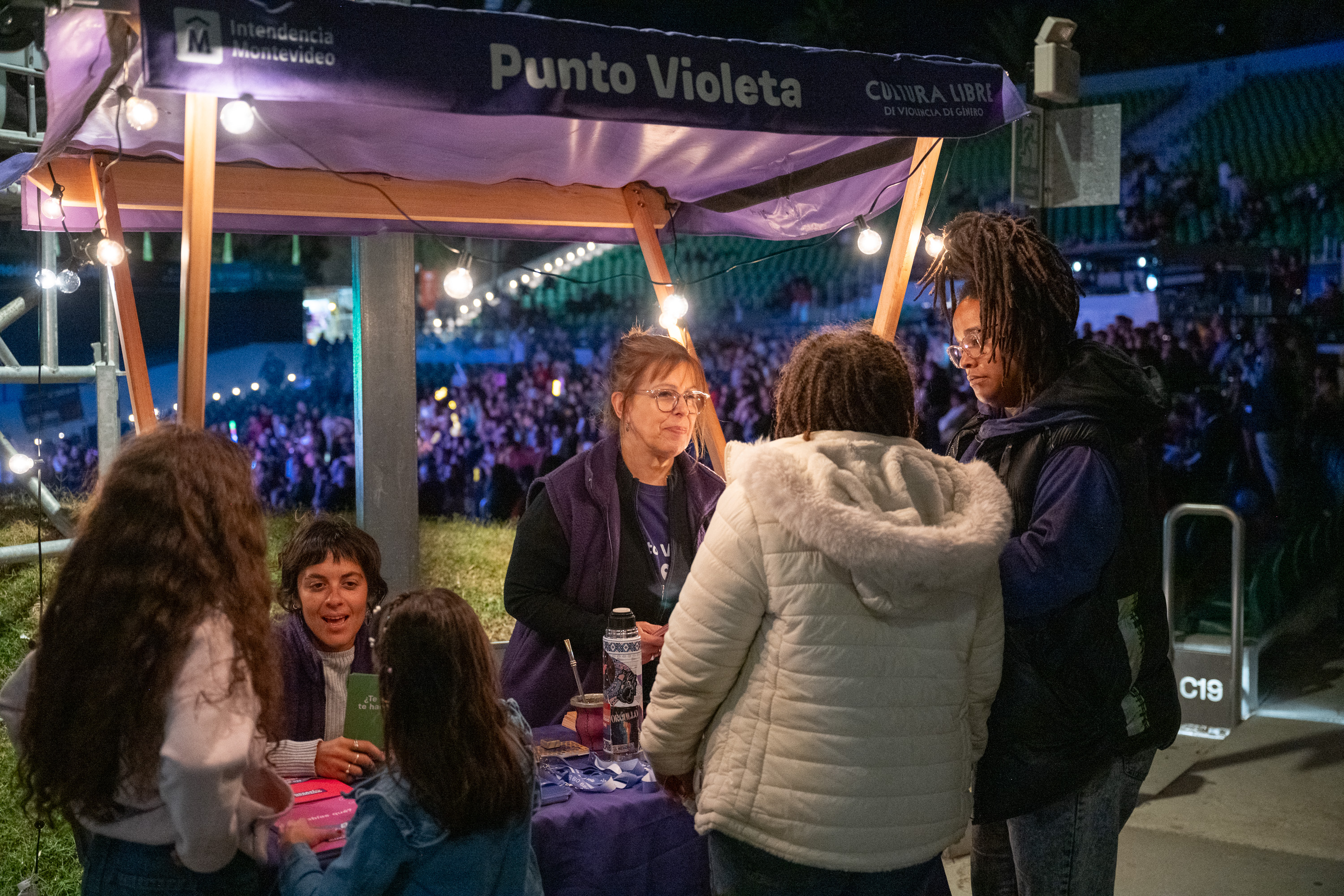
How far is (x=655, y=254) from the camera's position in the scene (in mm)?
5117

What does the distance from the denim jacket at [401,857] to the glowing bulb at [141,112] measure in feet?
6.42

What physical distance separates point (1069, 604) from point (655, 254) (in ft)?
10.1

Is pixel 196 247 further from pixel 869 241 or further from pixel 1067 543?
pixel 869 241

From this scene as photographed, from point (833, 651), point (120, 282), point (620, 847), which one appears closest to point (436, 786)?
point (620, 847)

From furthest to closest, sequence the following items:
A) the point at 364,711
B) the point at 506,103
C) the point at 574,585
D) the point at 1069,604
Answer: the point at 574,585 < the point at 506,103 < the point at 364,711 < the point at 1069,604

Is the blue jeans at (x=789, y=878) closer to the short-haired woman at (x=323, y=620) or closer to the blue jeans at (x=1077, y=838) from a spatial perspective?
the blue jeans at (x=1077, y=838)

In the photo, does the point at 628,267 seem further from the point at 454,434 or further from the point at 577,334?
the point at 454,434

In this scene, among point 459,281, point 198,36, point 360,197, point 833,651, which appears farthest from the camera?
point 459,281

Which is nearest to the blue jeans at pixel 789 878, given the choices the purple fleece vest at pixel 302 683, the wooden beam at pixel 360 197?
the purple fleece vest at pixel 302 683

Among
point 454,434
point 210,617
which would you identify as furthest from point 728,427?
point 210,617

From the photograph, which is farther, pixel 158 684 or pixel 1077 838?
pixel 1077 838

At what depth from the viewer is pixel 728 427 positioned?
52.0ft

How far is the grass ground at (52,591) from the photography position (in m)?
4.69

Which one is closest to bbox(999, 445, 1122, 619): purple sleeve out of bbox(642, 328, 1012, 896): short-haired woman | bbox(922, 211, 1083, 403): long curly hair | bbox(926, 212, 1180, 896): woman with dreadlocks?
bbox(926, 212, 1180, 896): woman with dreadlocks
